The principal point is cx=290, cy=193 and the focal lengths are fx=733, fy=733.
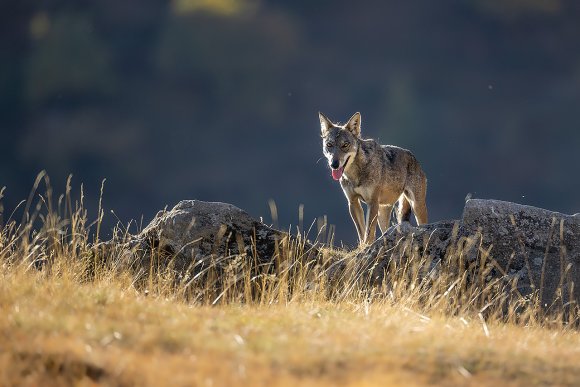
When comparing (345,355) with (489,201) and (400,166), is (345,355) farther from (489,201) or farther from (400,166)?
(400,166)

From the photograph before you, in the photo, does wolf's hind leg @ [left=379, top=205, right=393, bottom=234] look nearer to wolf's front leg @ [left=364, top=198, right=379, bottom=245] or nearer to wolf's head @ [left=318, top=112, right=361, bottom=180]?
wolf's front leg @ [left=364, top=198, right=379, bottom=245]

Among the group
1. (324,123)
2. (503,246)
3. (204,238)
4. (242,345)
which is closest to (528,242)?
(503,246)

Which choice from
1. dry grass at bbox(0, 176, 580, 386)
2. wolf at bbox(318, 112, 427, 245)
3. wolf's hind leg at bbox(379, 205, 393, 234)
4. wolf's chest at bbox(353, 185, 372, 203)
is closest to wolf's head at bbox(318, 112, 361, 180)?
wolf at bbox(318, 112, 427, 245)

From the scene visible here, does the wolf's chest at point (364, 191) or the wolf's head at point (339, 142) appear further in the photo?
the wolf's chest at point (364, 191)

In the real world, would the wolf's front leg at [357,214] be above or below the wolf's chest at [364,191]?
below

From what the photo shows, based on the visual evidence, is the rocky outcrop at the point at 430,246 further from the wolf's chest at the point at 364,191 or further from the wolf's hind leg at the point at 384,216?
the wolf's hind leg at the point at 384,216

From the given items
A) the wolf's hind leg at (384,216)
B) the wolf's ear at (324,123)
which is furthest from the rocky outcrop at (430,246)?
the wolf's hind leg at (384,216)

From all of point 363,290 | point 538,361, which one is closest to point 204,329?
point 538,361

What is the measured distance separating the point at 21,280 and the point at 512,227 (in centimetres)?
695

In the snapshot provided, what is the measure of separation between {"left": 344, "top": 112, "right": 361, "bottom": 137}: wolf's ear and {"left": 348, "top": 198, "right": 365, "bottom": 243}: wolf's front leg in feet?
4.41

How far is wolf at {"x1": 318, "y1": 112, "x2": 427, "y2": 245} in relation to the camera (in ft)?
44.5

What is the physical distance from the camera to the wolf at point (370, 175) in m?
13.6

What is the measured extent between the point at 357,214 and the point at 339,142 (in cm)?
158

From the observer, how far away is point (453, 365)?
5.40 meters
